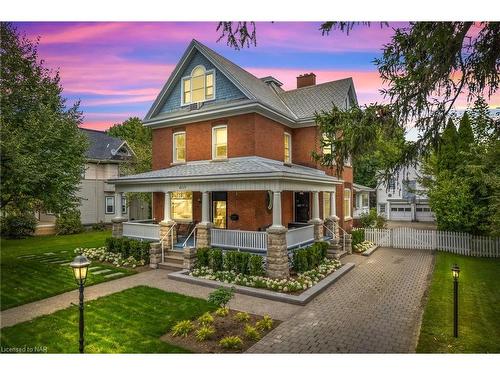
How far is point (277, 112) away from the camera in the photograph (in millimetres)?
11820

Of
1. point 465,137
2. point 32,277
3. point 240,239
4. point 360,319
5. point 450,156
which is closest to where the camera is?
point 360,319

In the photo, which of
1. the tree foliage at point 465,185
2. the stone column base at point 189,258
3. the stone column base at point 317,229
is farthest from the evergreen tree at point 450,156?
the stone column base at point 189,258

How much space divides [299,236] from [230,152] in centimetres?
429

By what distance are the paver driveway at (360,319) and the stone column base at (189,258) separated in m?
4.21

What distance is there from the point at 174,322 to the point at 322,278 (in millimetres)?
4712

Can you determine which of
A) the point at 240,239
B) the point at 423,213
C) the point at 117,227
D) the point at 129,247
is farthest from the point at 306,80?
the point at 423,213

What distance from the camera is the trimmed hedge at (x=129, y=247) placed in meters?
10.6

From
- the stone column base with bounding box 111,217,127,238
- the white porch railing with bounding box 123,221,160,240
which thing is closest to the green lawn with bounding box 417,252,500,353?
the white porch railing with bounding box 123,221,160,240

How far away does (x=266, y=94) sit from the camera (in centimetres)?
1345

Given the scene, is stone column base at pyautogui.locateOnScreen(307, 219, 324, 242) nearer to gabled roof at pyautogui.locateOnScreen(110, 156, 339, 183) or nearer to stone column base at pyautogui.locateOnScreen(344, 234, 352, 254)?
gabled roof at pyautogui.locateOnScreen(110, 156, 339, 183)

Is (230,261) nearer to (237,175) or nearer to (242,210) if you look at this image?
(237,175)
